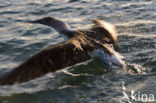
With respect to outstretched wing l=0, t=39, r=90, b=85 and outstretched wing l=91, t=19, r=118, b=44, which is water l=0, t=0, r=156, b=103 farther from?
outstretched wing l=0, t=39, r=90, b=85

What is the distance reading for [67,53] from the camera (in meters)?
5.24

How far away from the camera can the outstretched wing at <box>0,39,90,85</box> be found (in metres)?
4.63

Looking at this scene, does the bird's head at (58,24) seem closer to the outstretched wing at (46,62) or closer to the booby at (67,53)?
the booby at (67,53)

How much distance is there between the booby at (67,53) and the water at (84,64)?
0.36m

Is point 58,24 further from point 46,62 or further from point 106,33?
point 46,62

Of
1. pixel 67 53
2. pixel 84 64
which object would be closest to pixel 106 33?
pixel 84 64

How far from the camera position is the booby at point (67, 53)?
473 centimetres

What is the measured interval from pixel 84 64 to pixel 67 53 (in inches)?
44.0

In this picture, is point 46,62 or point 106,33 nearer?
point 46,62

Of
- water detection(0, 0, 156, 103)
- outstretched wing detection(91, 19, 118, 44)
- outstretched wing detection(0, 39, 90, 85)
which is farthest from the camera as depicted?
outstretched wing detection(91, 19, 118, 44)

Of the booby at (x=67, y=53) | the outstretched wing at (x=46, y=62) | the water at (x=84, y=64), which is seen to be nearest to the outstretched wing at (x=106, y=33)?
the booby at (x=67, y=53)

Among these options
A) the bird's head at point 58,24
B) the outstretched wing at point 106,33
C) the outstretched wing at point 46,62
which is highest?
the bird's head at point 58,24

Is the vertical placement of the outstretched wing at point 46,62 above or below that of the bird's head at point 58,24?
below

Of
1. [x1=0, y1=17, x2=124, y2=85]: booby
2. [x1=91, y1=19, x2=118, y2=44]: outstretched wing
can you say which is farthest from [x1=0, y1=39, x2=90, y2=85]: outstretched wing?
[x1=91, y1=19, x2=118, y2=44]: outstretched wing
